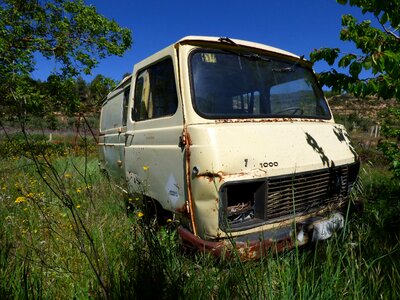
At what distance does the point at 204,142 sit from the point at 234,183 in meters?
0.39

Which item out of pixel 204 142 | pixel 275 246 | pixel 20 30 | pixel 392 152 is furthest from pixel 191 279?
pixel 20 30

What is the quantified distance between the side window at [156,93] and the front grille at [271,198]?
1.01m

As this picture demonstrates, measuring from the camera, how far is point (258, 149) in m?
2.62

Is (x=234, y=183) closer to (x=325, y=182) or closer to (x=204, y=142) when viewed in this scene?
(x=204, y=142)

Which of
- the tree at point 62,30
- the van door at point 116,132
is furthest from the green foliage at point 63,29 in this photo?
the van door at point 116,132

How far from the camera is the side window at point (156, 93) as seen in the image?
3.07 meters

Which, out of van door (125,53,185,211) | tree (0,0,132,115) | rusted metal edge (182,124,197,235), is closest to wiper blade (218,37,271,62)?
van door (125,53,185,211)

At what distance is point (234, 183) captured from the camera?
7.86ft

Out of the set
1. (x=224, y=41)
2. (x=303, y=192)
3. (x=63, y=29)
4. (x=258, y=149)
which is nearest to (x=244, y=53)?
(x=224, y=41)

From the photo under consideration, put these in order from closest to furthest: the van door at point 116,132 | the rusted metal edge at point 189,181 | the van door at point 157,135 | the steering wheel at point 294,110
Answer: the rusted metal edge at point 189,181, the van door at point 157,135, the steering wheel at point 294,110, the van door at point 116,132

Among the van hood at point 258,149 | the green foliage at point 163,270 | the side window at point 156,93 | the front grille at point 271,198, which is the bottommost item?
the green foliage at point 163,270

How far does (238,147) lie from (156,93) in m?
1.27

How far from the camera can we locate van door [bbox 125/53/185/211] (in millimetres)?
2818

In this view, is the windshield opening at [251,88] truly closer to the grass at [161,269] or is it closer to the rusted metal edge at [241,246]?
the rusted metal edge at [241,246]
